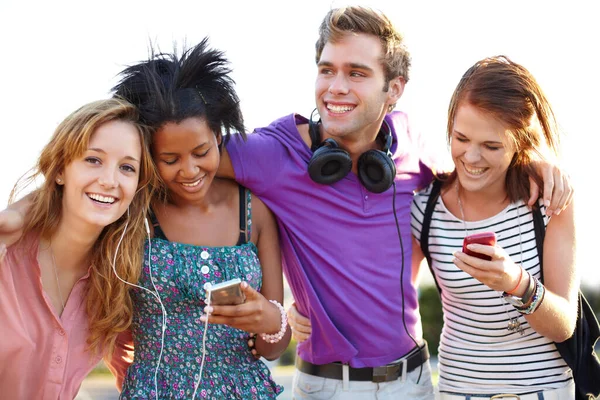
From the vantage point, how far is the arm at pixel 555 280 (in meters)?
3.42

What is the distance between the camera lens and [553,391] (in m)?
3.74

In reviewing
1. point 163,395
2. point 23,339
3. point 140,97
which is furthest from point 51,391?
point 140,97

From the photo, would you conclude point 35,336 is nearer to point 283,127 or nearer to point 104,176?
point 104,176

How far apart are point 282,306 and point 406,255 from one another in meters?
0.77

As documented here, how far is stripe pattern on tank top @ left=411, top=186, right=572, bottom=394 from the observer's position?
3766 mm

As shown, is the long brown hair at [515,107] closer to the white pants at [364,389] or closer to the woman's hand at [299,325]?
the white pants at [364,389]

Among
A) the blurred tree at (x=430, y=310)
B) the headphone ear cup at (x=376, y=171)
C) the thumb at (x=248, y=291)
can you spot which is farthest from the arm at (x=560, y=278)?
the blurred tree at (x=430, y=310)

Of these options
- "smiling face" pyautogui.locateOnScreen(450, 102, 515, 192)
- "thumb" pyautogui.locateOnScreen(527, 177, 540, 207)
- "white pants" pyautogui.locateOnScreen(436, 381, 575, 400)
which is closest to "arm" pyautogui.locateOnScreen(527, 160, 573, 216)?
"thumb" pyautogui.locateOnScreen(527, 177, 540, 207)

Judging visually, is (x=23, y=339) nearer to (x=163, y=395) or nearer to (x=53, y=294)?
(x=53, y=294)

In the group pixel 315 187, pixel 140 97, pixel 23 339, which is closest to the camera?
pixel 23 339

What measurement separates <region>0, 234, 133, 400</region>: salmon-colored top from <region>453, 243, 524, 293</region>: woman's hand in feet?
5.90

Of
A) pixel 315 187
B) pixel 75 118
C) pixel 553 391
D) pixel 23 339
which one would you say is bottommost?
pixel 553 391

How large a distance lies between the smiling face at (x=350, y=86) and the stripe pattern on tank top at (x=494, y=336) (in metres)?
0.74

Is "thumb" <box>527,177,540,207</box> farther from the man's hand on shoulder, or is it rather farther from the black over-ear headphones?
the man's hand on shoulder
